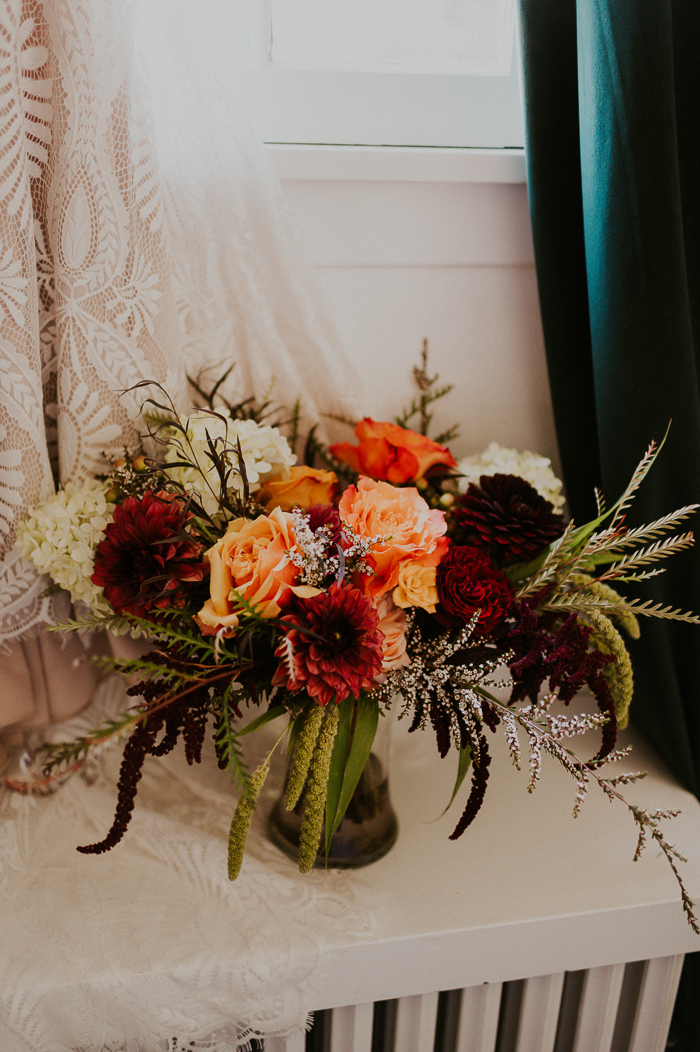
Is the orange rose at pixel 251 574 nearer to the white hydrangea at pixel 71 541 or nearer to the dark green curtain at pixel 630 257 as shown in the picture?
the white hydrangea at pixel 71 541

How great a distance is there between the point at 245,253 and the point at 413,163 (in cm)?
25

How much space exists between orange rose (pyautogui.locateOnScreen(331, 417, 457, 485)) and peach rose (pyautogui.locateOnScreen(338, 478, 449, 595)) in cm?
13

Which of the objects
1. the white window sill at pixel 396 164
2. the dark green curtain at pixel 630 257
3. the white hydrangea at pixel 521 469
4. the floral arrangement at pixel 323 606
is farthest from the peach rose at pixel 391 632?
the white window sill at pixel 396 164

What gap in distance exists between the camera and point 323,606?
0.57 meters

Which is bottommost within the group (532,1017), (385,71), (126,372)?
(532,1017)

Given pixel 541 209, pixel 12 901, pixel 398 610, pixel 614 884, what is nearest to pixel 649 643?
pixel 614 884

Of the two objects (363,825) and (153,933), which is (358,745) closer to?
(363,825)

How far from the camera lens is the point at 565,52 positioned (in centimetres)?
83

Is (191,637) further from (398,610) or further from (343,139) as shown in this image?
(343,139)

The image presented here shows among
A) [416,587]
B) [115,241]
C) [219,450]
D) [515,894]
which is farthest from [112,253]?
[515,894]

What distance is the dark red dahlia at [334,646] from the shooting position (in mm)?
552

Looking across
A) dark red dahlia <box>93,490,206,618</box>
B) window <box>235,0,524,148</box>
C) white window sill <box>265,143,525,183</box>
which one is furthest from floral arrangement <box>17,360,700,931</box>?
window <box>235,0,524,148</box>

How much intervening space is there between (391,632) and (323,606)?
9 cm

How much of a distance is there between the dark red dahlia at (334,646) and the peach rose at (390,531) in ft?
0.18
